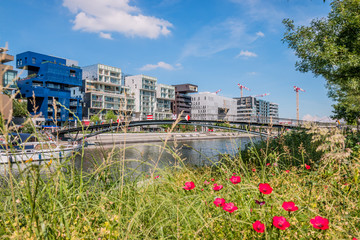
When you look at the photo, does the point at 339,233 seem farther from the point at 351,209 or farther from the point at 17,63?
the point at 17,63

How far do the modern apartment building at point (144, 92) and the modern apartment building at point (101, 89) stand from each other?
8.29 metres

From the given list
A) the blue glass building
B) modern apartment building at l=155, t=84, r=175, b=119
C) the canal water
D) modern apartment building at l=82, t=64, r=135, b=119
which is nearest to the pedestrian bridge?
the canal water

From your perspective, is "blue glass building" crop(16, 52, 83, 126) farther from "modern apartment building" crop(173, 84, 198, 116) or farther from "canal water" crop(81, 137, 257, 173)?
"canal water" crop(81, 137, 257, 173)

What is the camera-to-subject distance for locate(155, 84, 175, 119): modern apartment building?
93787 millimetres

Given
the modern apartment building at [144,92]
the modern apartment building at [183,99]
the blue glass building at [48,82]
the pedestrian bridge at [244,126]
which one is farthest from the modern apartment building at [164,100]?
the pedestrian bridge at [244,126]

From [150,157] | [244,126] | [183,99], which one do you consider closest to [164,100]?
[183,99]

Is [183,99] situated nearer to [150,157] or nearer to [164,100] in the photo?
[164,100]

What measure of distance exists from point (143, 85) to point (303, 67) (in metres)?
77.8

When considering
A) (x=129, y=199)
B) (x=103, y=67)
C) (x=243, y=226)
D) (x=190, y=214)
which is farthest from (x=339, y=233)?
(x=103, y=67)

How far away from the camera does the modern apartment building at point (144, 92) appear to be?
86.9m

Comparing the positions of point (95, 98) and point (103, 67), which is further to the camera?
point (103, 67)

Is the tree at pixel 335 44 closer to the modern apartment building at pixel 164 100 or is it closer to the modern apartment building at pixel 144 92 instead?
the modern apartment building at pixel 144 92

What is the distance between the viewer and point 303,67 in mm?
13430

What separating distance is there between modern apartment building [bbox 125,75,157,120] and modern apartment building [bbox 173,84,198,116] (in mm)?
14486
